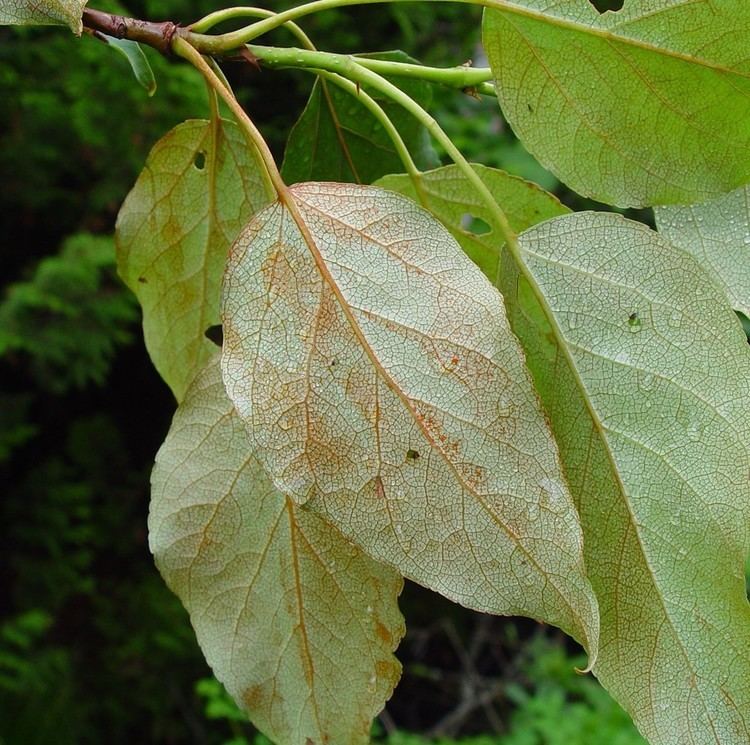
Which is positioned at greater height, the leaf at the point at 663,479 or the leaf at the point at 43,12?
the leaf at the point at 43,12

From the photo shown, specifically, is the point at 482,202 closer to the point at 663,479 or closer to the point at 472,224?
the point at 663,479

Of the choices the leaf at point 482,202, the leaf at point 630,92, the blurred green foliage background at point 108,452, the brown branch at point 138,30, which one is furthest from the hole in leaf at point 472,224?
the blurred green foliage background at point 108,452

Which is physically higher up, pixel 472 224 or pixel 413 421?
pixel 413 421

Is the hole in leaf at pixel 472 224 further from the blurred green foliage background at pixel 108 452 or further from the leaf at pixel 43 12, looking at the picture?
the blurred green foliage background at pixel 108 452

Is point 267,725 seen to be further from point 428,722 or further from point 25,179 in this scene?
point 428,722

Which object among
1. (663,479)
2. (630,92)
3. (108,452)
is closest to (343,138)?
(630,92)

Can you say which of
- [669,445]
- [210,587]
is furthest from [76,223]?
[669,445]
